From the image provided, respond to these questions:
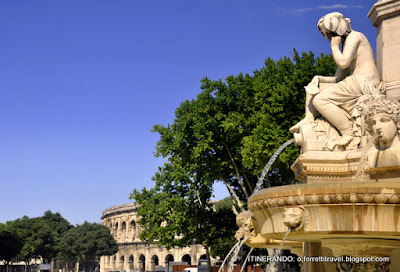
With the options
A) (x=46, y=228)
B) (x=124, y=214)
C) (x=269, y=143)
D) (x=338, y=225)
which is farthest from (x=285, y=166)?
(x=124, y=214)

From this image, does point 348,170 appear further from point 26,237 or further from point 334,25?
point 26,237

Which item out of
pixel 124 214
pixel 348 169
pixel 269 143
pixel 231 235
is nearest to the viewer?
pixel 348 169

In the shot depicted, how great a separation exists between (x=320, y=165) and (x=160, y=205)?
2127 centimetres

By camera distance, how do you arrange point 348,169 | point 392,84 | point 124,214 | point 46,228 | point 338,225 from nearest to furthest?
1. point 338,225
2. point 348,169
3. point 392,84
4. point 46,228
5. point 124,214

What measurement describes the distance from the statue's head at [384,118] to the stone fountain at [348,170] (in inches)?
0.4

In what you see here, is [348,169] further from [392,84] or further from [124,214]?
[124,214]

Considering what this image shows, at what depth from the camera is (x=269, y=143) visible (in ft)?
69.1

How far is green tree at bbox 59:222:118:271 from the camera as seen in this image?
7212 centimetres

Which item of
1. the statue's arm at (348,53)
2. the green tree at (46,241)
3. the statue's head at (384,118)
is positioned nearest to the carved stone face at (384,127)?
the statue's head at (384,118)

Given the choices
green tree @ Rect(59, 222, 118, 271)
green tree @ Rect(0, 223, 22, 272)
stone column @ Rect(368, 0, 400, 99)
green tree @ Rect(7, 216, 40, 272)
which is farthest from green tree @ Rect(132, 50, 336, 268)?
green tree @ Rect(59, 222, 118, 271)

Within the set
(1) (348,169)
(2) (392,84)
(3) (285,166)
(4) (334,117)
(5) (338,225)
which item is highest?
(3) (285,166)

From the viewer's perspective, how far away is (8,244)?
59.2 metres

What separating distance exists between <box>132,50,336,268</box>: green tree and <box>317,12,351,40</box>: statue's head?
42.2 feet

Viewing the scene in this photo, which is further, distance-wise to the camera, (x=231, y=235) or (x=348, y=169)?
(x=231, y=235)
